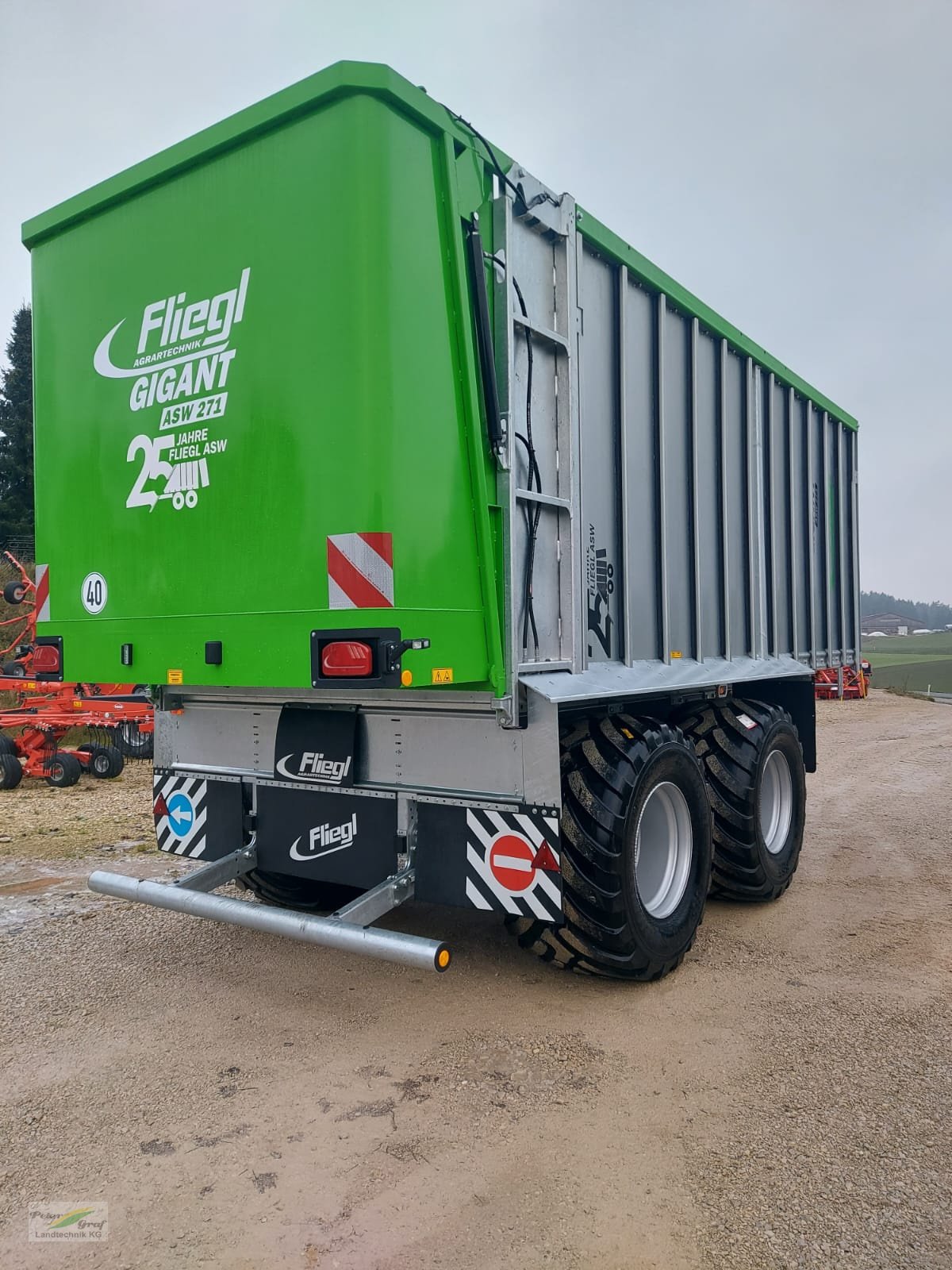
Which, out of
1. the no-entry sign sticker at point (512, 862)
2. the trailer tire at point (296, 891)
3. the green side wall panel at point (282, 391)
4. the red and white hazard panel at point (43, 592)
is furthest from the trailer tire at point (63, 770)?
the no-entry sign sticker at point (512, 862)

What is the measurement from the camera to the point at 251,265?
3.66 metres

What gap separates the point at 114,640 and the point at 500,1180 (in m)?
2.79

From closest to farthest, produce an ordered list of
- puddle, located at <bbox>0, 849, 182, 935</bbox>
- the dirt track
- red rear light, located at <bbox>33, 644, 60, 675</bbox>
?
the dirt track, red rear light, located at <bbox>33, 644, 60, 675</bbox>, puddle, located at <bbox>0, 849, 182, 935</bbox>

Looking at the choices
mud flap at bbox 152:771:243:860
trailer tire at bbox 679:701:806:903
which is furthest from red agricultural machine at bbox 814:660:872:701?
mud flap at bbox 152:771:243:860

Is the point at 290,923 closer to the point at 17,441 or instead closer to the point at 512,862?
the point at 512,862

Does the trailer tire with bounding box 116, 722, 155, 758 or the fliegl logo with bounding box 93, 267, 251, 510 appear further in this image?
the trailer tire with bounding box 116, 722, 155, 758

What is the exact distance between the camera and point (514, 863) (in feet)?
12.4

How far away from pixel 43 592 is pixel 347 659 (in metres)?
2.09

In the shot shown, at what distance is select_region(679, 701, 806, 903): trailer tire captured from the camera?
537 centimetres

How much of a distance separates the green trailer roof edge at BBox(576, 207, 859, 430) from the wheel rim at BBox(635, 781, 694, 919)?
2690mm

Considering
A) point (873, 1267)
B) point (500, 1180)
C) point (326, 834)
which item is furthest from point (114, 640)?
point (873, 1267)

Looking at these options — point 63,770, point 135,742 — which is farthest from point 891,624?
point 63,770

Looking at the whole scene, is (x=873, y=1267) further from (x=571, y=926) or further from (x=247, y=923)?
(x=247, y=923)

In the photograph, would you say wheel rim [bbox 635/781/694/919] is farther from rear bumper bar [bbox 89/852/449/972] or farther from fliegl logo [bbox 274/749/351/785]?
fliegl logo [bbox 274/749/351/785]
